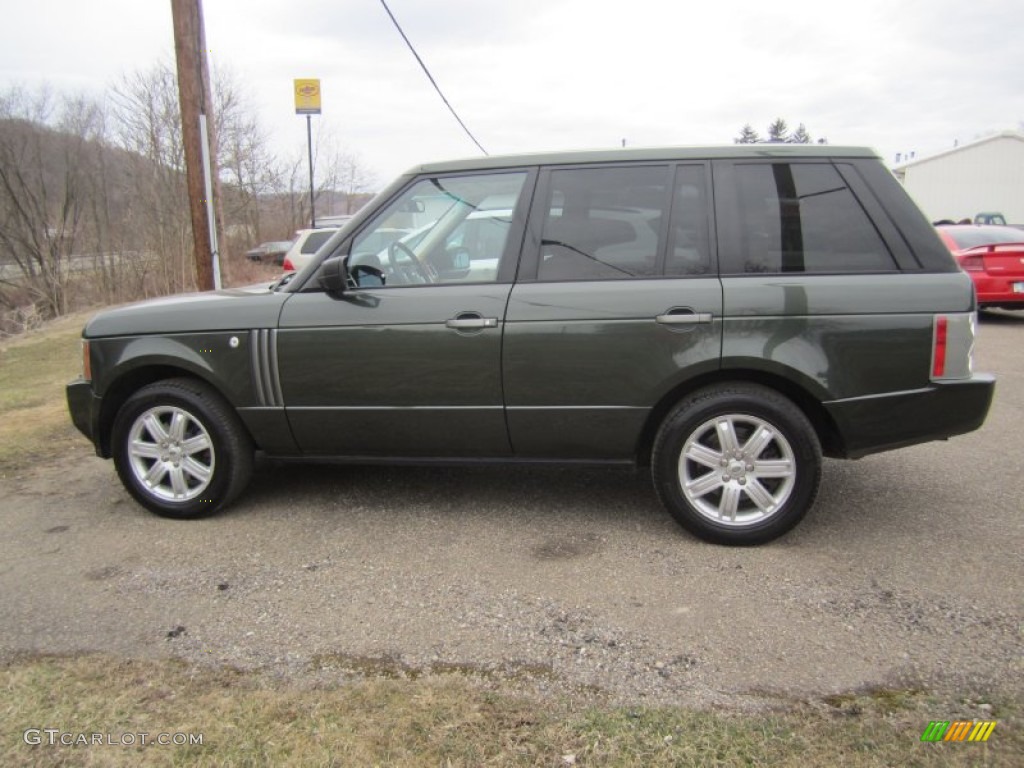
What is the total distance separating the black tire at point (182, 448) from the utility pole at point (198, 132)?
11.8ft

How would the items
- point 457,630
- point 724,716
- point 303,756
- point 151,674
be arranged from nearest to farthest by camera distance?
point 303,756, point 724,716, point 151,674, point 457,630

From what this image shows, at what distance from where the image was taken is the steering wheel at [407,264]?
3.75 meters

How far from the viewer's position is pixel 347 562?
344 centimetres

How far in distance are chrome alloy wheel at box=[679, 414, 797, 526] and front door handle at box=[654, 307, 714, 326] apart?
0.46 metres

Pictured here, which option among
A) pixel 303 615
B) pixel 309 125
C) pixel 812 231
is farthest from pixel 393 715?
pixel 309 125

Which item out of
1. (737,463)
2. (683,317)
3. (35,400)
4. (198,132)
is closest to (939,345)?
(737,463)

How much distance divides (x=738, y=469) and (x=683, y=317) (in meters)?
0.76

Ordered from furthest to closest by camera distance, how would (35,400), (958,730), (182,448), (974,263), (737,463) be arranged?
(974,263) → (35,400) → (182,448) → (737,463) → (958,730)

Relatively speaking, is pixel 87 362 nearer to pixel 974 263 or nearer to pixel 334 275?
pixel 334 275

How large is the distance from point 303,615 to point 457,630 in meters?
0.65

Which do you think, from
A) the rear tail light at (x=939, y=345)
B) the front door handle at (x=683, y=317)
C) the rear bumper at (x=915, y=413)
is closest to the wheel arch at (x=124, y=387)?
the front door handle at (x=683, y=317)

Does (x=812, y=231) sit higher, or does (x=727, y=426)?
(x=812, y=231)

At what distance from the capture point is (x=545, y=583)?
319cm

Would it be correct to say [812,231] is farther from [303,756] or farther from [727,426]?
[303,756]
